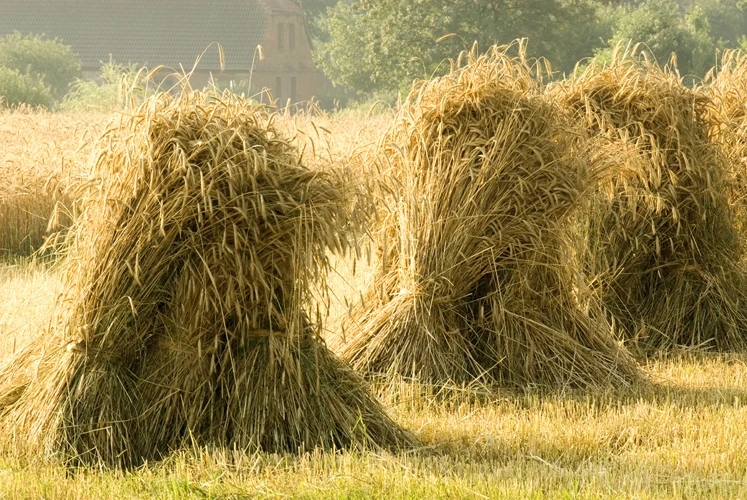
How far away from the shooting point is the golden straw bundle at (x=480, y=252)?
19.1 feet

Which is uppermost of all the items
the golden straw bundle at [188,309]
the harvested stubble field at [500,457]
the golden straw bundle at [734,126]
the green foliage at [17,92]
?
the green foliage at [17,92]

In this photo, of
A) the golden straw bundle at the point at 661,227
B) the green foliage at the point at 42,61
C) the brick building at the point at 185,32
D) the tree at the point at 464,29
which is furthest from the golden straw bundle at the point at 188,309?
the brick building at the point at 185,32

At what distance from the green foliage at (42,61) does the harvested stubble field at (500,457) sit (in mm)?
42348

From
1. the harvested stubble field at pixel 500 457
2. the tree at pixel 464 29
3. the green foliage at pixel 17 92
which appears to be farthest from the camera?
the tree at pixel 464 29

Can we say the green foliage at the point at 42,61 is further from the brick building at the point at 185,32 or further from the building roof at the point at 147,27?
the building roof at the point at 147,27

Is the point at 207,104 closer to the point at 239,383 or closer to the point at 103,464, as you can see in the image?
the point at 239,383

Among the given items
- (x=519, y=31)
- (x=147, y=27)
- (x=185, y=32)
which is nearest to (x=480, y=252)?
(x=519, y=31)

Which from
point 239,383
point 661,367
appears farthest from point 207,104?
point 661,367

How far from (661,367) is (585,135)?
153 cm

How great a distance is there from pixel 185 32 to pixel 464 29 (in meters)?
23.2

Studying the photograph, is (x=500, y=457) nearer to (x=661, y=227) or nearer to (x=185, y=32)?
(x=661, y=227)

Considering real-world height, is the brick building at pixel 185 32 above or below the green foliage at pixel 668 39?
above

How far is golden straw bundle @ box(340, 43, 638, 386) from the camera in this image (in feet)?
19.1

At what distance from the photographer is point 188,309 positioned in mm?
4270
